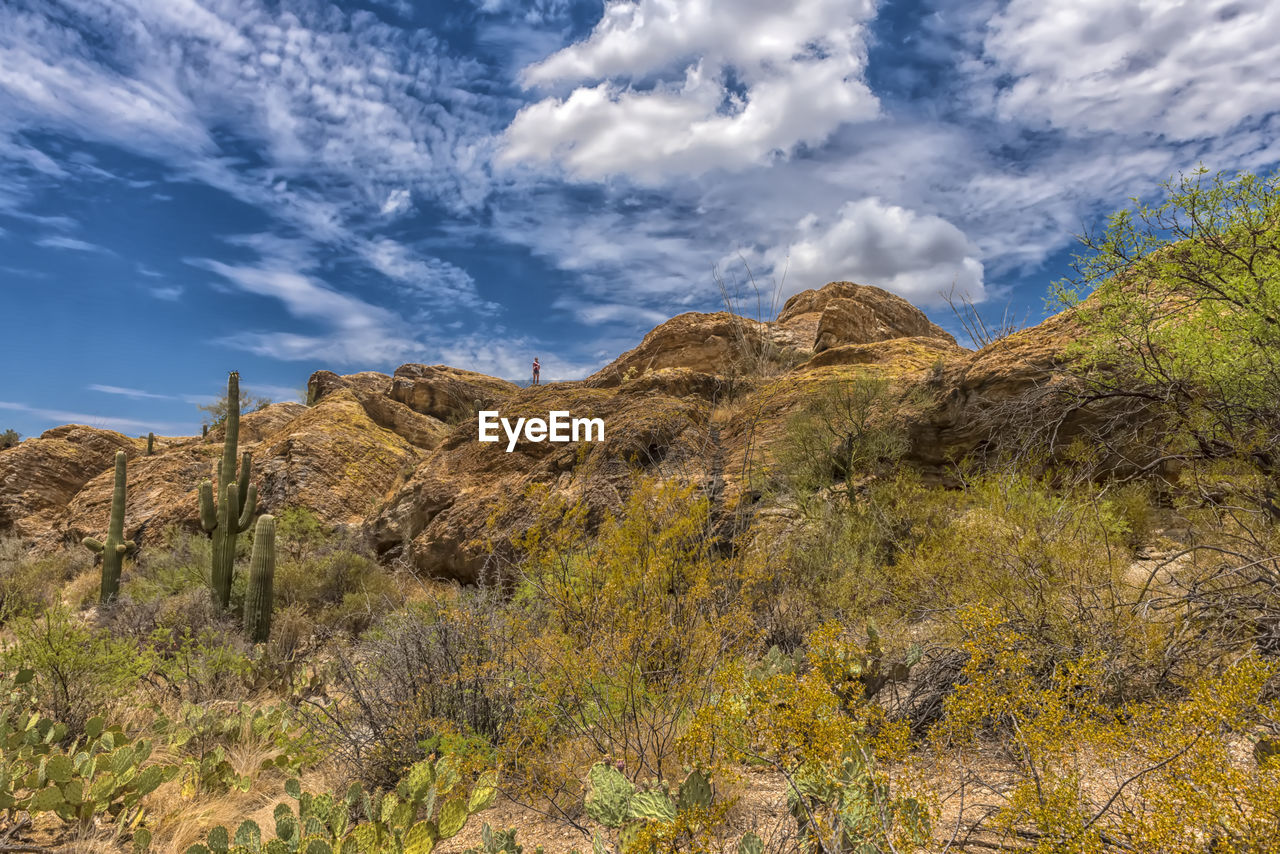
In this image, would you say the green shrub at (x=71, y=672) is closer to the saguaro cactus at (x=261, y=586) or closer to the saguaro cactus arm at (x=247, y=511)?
the saguaro cactus at (x=261, y=586)

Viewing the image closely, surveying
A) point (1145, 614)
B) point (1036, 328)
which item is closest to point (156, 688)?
point (1145, 614)

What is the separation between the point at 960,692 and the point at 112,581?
15.3m

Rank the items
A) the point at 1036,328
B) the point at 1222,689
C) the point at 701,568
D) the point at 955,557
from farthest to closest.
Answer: the point at 1036,328, the point at 955,557, the point at 701,568, the point at 1222,689

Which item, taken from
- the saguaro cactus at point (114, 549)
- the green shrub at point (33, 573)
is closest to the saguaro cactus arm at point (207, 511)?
the saguaro cactus at point (114, 549)

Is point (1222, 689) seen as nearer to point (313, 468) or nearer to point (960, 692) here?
point (960, 692)

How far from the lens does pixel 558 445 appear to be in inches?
511

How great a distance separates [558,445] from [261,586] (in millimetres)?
5792

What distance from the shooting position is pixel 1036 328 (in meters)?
11.0

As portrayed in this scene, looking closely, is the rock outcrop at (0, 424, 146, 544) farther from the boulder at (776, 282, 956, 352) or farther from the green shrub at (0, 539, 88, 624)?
the boulder at (776, 282, 956, 352)

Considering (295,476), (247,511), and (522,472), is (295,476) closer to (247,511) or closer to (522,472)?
(247,511)

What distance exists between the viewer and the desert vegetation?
2123mm

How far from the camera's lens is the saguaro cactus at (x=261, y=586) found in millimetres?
8797

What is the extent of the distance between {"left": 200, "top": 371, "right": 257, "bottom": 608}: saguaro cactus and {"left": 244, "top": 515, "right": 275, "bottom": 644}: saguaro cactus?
1.36 m

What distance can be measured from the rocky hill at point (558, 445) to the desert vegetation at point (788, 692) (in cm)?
174
